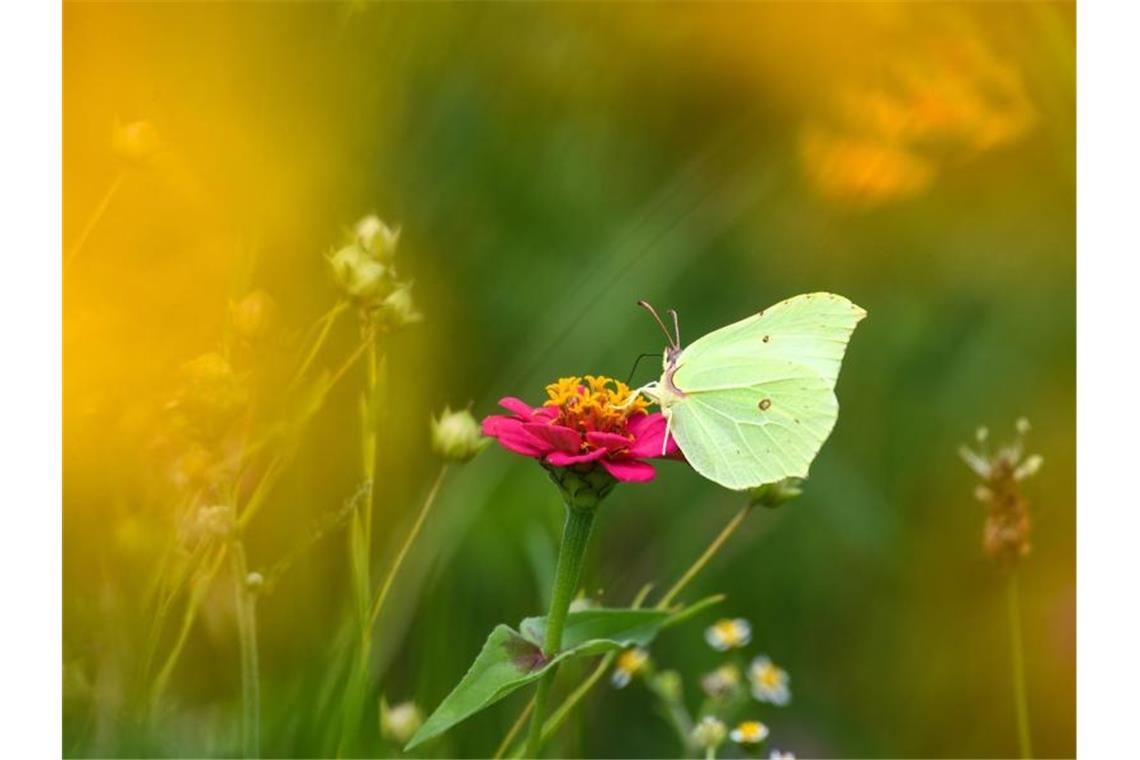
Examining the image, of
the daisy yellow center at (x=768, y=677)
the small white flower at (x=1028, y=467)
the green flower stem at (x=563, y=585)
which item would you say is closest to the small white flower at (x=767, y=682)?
the daisy yellow center at (x=768, y=677)

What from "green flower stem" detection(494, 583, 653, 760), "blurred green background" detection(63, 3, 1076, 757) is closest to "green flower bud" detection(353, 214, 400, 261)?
"blurred green background" detection(63, 3, 1076, 757)

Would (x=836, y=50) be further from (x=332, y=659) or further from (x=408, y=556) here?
(x=332, y=659)

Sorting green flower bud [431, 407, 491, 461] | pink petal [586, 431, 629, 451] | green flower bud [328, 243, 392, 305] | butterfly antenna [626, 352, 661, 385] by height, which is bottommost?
pink petal [586, 431, 629, 451]

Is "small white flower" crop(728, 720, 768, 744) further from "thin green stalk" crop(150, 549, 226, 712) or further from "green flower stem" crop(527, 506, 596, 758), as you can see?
"thin green stalk" crop(150, 549, 226, 712)

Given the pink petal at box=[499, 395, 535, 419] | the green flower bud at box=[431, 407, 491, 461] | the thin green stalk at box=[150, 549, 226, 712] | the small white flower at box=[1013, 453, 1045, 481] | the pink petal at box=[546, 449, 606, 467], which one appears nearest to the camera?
the pink petal at box=[546, 449, 606, 467]

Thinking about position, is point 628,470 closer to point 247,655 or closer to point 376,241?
point 376,241

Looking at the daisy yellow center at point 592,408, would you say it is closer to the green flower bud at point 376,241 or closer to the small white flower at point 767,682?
the green flower bud at point 376,241

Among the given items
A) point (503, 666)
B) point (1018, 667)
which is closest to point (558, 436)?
point (503, 666)

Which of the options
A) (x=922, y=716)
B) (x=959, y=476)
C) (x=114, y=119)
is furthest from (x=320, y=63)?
(x=922, y=716)
